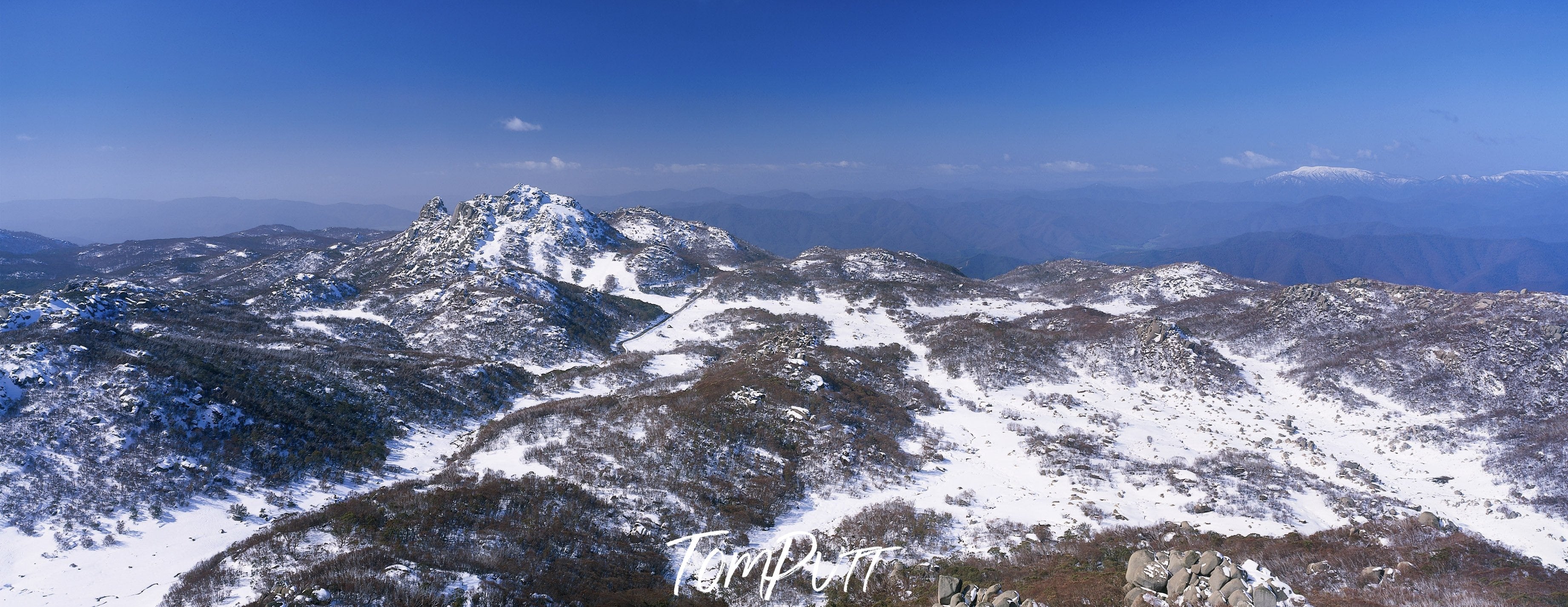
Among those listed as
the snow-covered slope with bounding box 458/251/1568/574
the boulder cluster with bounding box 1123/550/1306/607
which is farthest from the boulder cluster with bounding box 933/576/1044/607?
the snow-covered slope with bounding box 458/251/1568/574

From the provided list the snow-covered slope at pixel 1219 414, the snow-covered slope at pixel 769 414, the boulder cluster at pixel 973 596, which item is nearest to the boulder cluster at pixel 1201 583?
the boulder cluster at pixel 973 596

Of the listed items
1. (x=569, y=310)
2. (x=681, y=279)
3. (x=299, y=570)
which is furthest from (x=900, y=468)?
(x=681, y=279)

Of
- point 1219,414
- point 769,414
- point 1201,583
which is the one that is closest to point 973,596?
point 1201,583

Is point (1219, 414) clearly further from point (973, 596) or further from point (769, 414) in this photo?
point (973, 596)

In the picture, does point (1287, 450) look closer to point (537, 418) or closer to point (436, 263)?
point (537, 418)

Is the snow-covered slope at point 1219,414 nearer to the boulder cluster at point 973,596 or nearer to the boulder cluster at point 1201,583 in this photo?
the boulder cluster at point 973,596

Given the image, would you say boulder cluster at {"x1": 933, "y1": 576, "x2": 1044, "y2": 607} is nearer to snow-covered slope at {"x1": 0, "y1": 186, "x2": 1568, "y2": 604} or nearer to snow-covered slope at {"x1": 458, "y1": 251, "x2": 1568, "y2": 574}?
snow-covered slope at {"x1": 0, "y1": 186, "x2": 1568, "y2": 604}

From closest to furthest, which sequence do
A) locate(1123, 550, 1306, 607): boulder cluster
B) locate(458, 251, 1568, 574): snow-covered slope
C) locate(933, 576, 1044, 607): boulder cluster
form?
locate(1123, 550, 1306, 607): boulder cluster
locate(933, 576, 1044, 607): boulder cluster
locate(458, 251, 1568, 574): snow-covered slope
